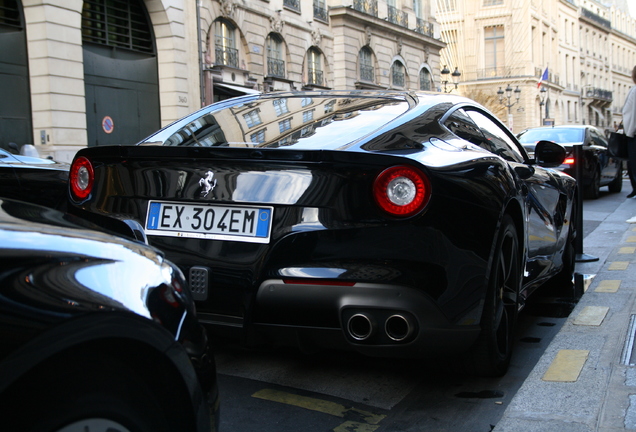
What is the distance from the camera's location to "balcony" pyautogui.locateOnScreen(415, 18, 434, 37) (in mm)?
39312

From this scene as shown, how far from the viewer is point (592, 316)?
4.33m

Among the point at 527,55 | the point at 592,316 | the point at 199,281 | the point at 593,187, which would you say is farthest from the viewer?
the point at 527,55

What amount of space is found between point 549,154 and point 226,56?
20.0 m

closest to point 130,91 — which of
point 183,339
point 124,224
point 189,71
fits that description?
point 189,71

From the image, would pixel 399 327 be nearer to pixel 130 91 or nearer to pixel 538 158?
pixel 538 158

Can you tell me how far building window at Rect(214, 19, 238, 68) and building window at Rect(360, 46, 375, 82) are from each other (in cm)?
1010

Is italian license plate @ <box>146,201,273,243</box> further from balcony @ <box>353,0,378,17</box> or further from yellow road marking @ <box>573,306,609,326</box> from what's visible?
balcony @ <box>353,0,378,17</box>

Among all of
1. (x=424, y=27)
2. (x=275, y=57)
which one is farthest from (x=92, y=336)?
(x=424, y=27)

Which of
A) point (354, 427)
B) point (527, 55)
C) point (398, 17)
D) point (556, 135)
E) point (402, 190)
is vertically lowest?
point (354, 427)

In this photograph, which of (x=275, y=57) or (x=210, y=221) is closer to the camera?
(x=210, y=221)

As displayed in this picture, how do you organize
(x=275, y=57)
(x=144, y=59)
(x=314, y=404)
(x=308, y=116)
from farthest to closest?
(x=275, y=57), (x=144, y=59), (x=308, y=116), (x=314, y=404)

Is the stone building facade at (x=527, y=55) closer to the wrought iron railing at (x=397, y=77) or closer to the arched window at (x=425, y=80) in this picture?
the arched window at (x=425, y=80)

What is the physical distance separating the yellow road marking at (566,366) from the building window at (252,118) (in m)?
1.75

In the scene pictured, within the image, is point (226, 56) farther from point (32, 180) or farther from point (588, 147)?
point (32, 180)
